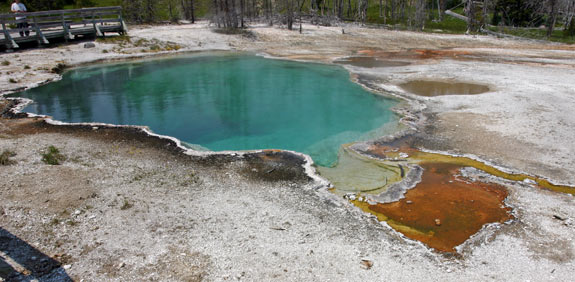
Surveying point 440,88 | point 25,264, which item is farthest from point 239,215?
point 440,88

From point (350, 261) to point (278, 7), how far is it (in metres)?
35.5

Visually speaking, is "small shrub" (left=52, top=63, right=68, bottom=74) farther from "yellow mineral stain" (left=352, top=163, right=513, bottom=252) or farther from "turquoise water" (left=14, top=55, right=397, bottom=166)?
"yellow mineral stain" (left=352, top=163, right=513, bottom=252)

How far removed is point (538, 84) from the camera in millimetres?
16234

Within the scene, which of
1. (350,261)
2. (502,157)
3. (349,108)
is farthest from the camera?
(349,108)

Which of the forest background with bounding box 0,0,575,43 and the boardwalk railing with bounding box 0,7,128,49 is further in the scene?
the forest background with bounding box 0,0,575,43

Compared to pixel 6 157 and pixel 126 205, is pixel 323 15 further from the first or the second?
pixel 126 205

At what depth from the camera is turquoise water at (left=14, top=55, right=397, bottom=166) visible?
1184cm

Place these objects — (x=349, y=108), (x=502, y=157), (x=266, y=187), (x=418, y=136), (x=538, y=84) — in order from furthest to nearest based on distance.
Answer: (x=538, y=84) → (x=349, y=108) → (x=418, y=136) → (x=502, y=157) → (x=266, y=187)

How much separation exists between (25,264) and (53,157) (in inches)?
154

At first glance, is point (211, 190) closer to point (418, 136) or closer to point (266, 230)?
point (266, 230)

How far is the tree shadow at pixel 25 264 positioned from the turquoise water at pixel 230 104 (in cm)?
568

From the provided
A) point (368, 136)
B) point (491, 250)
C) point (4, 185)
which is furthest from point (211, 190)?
point (368, 136)

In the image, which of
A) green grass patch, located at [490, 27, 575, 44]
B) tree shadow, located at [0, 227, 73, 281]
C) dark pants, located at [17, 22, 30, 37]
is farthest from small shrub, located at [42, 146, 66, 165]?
green grass patch, located at [490, 27, 575, 44]

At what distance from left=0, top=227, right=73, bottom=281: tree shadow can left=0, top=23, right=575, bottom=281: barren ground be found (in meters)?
0.02
